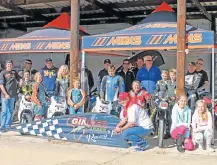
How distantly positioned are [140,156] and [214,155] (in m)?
1.34

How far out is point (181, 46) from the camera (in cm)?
798

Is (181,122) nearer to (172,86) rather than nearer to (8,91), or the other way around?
(172,86)

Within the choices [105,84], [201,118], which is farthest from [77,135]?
[201,118]

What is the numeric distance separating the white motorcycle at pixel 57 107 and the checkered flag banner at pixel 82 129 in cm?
58

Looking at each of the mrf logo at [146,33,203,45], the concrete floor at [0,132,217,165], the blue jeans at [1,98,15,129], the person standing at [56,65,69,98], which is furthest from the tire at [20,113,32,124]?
the mrf logo at [146,33,203,45]

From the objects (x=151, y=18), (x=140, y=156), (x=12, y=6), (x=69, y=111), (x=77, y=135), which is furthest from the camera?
(x=12, y=6)

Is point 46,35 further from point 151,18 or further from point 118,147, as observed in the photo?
point 118,147

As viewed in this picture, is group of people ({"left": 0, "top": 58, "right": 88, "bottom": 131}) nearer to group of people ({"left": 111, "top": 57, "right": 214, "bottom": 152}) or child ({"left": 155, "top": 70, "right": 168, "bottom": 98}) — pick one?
child ({"left": 155, "top": 70, "right": 168, "bottom": 98})

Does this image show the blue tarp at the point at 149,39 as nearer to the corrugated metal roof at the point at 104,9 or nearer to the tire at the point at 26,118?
the tire at the point at 26,118

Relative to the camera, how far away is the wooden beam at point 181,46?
7.96 m

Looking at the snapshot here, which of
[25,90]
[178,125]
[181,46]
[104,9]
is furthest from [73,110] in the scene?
[104,9]

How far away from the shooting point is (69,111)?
8953 millimetres

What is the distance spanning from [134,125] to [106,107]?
1.68 m

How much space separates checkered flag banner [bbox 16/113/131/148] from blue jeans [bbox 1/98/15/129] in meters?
1.04
